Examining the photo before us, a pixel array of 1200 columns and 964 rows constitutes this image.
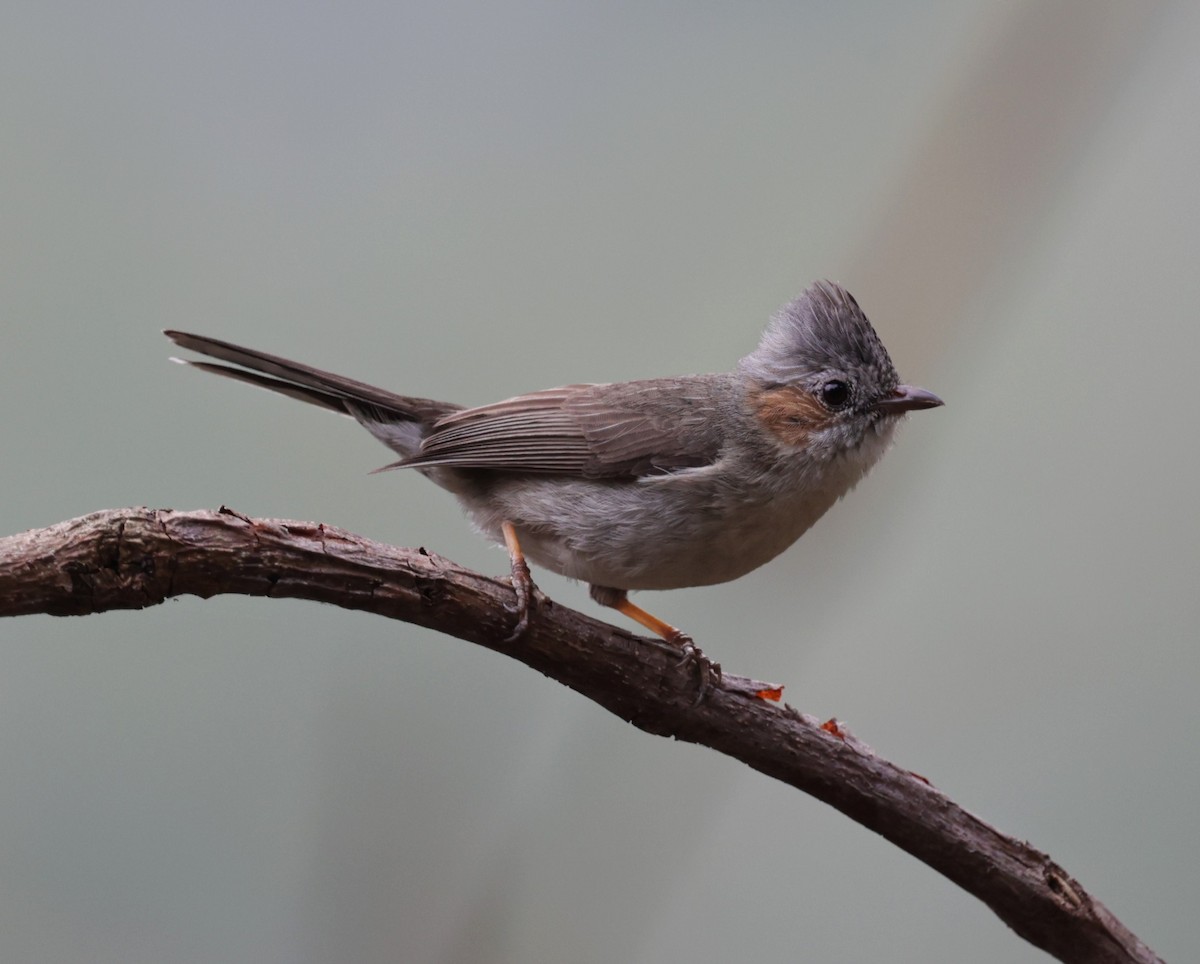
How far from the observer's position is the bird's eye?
10.7ft

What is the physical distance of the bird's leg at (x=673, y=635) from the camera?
2.81 meters

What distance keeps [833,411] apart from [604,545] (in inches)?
34.4

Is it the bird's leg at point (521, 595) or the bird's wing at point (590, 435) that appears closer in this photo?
the bird's leg at point (521, 595)

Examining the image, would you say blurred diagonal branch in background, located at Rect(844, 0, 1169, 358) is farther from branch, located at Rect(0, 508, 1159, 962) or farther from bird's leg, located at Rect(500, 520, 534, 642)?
bird's leg, located at Rect(500, 520, 534, 642)

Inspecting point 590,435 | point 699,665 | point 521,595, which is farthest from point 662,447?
point 521,595

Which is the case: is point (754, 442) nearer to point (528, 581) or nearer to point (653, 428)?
point (653, 428)

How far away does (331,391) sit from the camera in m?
3.30

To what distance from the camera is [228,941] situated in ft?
13.2

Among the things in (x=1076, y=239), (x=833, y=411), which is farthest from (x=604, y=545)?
(x=1076, y=239)

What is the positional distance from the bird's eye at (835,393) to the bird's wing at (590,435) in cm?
36

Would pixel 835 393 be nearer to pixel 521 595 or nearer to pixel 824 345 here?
pixel 824 345

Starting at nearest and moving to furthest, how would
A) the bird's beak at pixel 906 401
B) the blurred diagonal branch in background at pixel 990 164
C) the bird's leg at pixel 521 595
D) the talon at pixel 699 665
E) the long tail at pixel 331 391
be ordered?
the bird's leg at pixel 521 595, the talon at pixel 699 665, the long tail at pixel 331 391, the bird's beak at pixel 906 401, the blurred diagonal branch in background at pixel 990 164

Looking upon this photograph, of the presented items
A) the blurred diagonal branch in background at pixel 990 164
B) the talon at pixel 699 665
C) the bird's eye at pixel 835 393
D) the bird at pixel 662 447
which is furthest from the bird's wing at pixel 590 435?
the blurred diagonal branch in background at pixel 990 164

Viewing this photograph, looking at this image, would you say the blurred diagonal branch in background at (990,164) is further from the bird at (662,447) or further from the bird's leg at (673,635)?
the bird's leg at (673,635)
